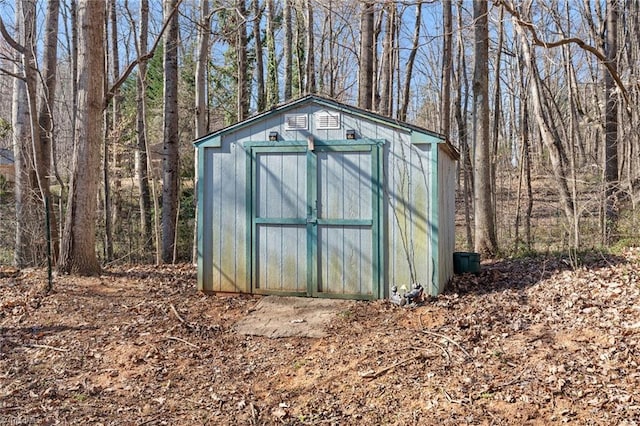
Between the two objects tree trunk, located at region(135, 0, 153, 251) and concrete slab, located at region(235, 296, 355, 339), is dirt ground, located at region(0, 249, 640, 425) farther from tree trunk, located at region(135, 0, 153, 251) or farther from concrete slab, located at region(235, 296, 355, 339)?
tree trunk, located at region(135, 0, 153, 251)

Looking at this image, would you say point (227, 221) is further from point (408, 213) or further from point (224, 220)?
point (408, 213)

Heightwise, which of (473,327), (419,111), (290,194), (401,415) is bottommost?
(401,415)

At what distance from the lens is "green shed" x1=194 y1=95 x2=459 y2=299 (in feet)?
19.7

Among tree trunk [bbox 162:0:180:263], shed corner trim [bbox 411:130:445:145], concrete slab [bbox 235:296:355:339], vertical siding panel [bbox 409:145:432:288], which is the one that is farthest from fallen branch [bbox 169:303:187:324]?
tree trunk [bbox 162:0:180:263]

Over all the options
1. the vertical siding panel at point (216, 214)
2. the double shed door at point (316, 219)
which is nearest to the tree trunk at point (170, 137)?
the vertical siding panel at point (216, 214)

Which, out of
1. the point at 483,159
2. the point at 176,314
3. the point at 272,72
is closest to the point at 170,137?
the point at 176,314

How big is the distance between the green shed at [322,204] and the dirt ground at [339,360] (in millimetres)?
472

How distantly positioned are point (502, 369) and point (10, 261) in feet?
32.3

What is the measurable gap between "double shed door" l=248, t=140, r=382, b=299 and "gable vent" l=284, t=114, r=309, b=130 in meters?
0.24

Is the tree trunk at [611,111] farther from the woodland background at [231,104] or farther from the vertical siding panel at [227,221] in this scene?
the vertical siding panel at [227,221]

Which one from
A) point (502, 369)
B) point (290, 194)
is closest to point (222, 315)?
point (290, 194)

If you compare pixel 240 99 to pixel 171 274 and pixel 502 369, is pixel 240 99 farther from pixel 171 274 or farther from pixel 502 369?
pixel 502 369

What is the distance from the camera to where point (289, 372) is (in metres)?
4.12

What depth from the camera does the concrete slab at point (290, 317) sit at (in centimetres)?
508
